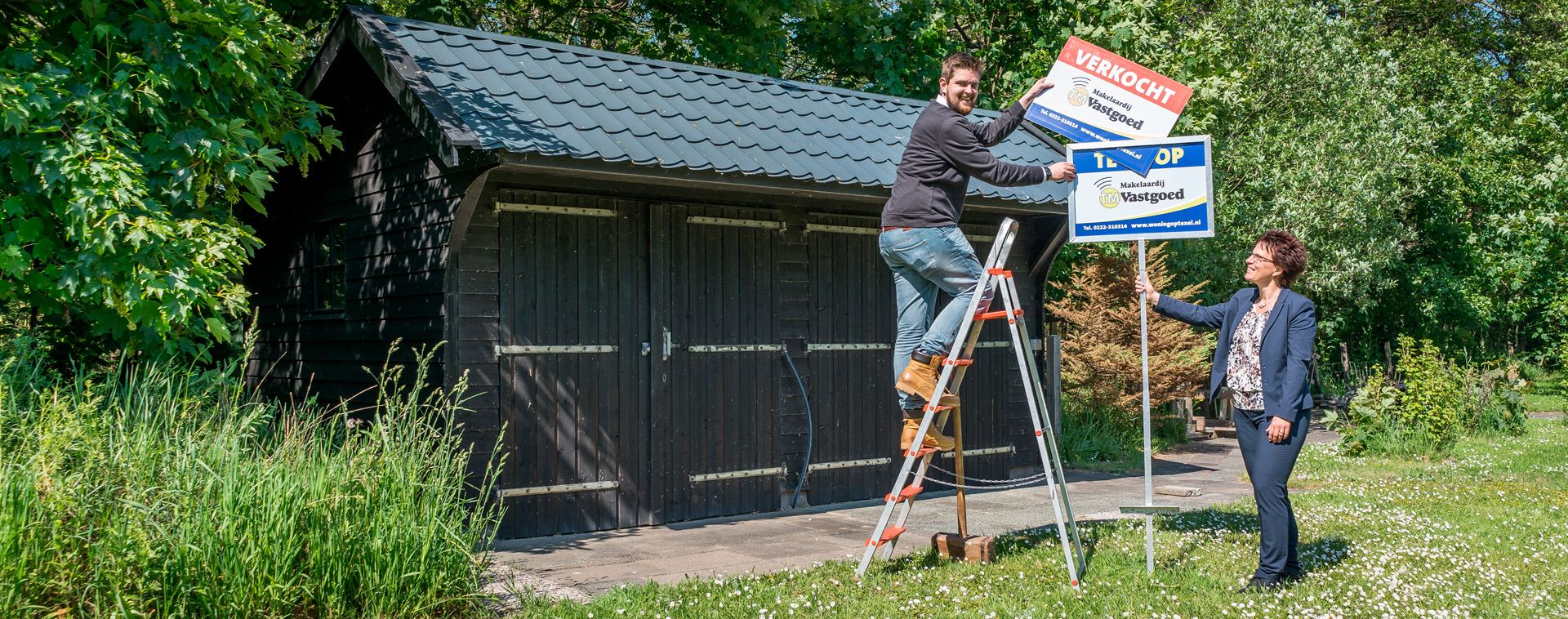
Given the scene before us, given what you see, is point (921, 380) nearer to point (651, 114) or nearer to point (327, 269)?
point (651, 114)

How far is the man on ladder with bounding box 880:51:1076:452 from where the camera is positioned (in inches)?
201

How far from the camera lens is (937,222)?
16.9ft

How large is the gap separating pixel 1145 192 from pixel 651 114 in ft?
11.0

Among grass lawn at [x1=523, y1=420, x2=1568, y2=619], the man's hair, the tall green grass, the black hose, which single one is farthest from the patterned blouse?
the tall green grass

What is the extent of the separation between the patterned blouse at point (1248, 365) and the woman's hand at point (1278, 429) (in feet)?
0.48

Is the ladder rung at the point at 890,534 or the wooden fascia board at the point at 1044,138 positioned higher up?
the wooden fascia board at the point at 1044,138

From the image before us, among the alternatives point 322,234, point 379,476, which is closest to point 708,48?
point 322,234

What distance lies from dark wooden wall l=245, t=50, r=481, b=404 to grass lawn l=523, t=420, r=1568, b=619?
8.99 feet

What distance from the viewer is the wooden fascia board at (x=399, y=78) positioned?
5969 millimetres

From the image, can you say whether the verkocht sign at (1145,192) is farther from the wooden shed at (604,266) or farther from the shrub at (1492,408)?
the shrub at (1492,408)

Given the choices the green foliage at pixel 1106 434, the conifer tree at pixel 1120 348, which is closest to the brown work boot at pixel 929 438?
the green foliage at pixel 1106 434

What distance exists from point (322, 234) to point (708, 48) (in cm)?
780

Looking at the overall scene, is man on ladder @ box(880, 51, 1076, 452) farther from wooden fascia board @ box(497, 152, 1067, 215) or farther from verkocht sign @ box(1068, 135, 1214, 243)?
wooden fascia board @ box(497, 152, 1067, 215)

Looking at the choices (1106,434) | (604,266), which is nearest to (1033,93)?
(604,266)
